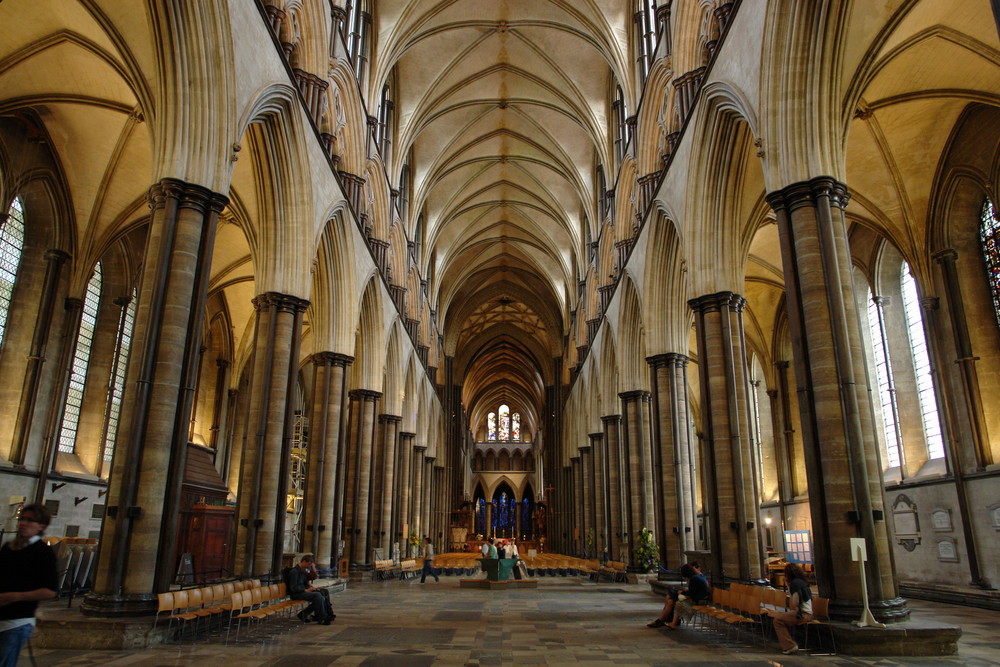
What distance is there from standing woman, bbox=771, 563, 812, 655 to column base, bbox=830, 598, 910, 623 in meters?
0.51

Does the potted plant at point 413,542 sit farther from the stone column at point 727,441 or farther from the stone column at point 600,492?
the stone column at point 727,441

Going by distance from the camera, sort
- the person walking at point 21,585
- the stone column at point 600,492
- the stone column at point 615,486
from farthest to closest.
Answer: the stone column at point 600,492 → the stone column at point 615,486 → the person walking at point 21,585

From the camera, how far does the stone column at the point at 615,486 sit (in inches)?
909

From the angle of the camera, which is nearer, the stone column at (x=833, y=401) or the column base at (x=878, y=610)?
the column base at (x=878, y=610)

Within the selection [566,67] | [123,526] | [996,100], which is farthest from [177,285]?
[566,67]

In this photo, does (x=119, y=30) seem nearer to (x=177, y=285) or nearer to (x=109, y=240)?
(x=177, y=285)

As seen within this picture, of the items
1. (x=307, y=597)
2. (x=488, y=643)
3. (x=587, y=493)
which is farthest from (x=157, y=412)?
(x=587, y=493)

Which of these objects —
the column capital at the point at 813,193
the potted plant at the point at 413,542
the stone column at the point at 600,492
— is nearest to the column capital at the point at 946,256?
the column capital at the point at 813,193

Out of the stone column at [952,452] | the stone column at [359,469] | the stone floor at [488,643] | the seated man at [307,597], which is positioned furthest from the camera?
the stone column at [359,469]

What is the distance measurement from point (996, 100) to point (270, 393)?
1461 cm

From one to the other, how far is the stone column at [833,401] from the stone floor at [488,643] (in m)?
1.11

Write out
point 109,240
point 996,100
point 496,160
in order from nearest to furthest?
point 996,100 < point 109,240 < point 496,160

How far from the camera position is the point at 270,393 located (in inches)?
507

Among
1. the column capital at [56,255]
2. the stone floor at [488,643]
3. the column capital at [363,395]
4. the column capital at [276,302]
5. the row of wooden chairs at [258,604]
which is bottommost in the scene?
the stone floor at [488,643]
